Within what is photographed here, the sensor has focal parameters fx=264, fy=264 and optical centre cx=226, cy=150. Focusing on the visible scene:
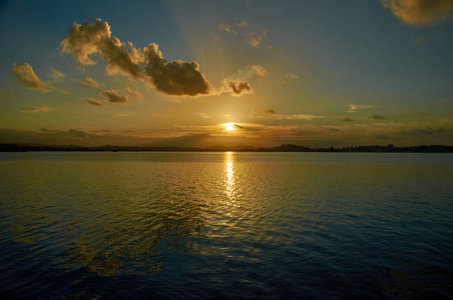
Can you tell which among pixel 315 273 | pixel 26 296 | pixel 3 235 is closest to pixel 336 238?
pixel 315 273

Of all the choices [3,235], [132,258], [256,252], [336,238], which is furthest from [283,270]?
[3,235]

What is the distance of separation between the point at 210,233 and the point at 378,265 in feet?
43.0

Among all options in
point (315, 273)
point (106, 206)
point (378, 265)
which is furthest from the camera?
point (106, 206)

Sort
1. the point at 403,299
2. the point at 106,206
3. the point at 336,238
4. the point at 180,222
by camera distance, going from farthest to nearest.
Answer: the point at 106,206 < the point at 180,222 < the point at 336,238 < the point at 403,299

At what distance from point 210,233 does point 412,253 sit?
608 inches

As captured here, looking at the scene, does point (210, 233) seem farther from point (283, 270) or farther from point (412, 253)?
point (412, 253)

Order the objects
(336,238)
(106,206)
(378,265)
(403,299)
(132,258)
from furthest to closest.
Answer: (106,206)
(336,238)
(132,258)
(378,265)
(403,299)

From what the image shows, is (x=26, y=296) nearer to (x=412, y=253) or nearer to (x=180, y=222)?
(x=180, y=222)

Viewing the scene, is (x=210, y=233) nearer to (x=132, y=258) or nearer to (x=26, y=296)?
(x=132, y=258)

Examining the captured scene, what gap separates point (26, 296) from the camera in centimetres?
1292

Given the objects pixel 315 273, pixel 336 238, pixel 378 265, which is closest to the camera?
pixel 315 273

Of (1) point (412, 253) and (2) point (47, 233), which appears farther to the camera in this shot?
(2) point (47, 233)

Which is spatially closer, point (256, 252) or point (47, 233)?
point (256, 252)

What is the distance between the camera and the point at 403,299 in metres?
12.7
